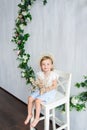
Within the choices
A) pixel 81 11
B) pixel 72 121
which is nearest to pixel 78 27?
pixel 81 11

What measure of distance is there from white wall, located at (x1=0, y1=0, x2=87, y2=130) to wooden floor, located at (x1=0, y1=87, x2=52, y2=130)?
0.17 meters

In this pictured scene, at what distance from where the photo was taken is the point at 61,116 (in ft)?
9.09

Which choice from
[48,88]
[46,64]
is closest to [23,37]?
[46,64]

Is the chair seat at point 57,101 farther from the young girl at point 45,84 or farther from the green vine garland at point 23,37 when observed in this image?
the green vine garland at point 23,37

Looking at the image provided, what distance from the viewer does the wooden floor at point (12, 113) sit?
2846 millimetres

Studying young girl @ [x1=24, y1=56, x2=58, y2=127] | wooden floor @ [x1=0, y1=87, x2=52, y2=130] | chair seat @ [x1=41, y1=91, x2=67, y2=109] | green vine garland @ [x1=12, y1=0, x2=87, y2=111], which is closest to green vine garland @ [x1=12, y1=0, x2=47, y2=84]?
green vine garland @ [x1=12, y1=0, x2=87, y2=111]

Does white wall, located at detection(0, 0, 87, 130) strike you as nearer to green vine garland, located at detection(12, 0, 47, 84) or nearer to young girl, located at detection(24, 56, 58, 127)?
green vine garland, located at detection(12, 0, 47, 84)

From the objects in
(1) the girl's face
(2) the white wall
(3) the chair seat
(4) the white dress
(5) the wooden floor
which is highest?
(2) the white wall

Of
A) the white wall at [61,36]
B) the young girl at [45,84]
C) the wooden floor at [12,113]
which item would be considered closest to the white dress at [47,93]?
the young girl at [45,84]

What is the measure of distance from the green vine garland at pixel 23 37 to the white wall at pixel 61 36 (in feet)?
0.22

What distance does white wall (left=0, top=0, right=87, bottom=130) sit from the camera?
2.32 m

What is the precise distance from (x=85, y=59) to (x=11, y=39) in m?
1.60

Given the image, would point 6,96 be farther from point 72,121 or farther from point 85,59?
point 85,59

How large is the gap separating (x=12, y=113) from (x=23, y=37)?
3.43 ft
